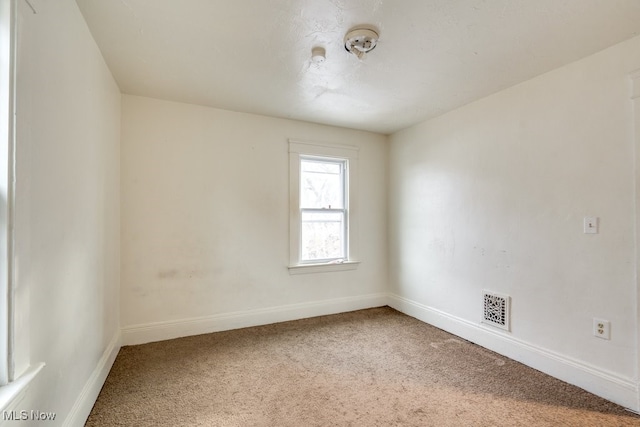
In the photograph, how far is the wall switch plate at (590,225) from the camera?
212 cm

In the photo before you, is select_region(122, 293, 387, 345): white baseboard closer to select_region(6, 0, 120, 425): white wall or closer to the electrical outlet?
select_region(6, 0, 120, 425): white wall

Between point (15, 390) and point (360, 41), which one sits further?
point (360, 41)

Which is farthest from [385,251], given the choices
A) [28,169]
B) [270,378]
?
[28,169]

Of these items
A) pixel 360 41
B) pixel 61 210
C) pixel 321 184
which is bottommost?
pixel 61 210

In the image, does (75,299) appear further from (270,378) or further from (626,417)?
(626,417)

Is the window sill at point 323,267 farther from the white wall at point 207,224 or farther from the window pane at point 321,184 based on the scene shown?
the window pane at point 321,184

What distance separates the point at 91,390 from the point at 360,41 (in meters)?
2.83

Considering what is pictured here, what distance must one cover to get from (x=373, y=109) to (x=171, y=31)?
2.04m

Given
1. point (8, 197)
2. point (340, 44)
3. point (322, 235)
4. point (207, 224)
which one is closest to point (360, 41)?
point (340, 44)

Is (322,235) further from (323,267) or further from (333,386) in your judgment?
(333,386)

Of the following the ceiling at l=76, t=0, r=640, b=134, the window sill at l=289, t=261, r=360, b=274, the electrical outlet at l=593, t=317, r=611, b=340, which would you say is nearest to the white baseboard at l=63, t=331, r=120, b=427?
the window sill at l=289, t=261, r=360, b=274

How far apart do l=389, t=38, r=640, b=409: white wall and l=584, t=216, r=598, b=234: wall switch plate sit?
0.03m

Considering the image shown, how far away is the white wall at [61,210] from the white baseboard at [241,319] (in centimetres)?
54

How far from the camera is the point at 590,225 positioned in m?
2.15
